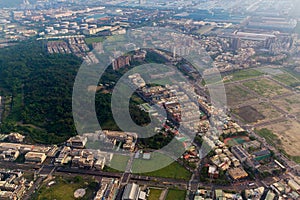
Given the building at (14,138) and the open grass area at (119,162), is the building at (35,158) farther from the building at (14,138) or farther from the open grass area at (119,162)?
the open grass area at (119,162)

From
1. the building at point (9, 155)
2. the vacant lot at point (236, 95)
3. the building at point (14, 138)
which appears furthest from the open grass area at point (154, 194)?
the vacant lot at point (236, 95)

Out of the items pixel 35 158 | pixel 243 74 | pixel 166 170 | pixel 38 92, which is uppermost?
pixel 38 92

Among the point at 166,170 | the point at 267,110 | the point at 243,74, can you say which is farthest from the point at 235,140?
the point at 243,74

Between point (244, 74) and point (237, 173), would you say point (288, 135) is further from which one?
point (244, 74)

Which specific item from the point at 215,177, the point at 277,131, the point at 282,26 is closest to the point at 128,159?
the point at 215,177

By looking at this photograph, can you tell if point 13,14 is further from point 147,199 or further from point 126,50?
point 147,199

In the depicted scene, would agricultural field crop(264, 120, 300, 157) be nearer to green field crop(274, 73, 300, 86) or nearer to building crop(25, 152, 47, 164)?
green field crop(274, 73, 300, 86)

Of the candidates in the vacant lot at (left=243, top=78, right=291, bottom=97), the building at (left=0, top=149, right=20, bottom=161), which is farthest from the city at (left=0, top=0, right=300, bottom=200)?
the vacant lot at (left=243, top=78, right=291, bottom=97)
